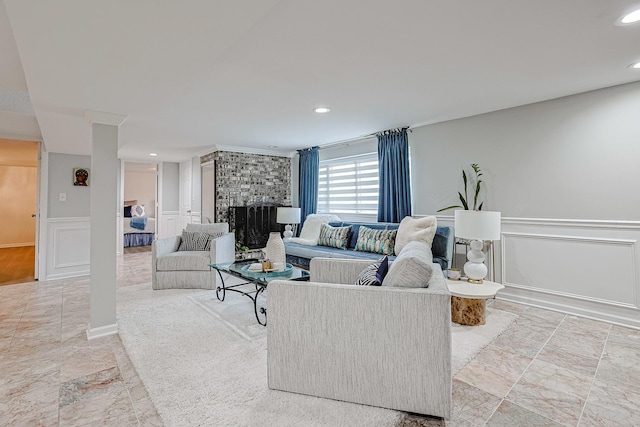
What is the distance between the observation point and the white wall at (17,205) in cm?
750

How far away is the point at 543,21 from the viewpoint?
6.18 ft

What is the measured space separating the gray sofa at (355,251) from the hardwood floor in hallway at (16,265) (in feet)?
12.9

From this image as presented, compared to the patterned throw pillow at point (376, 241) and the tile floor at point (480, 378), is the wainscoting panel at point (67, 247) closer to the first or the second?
the tile floor at point (480, 378)

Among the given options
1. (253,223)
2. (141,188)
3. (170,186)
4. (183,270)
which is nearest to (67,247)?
(183,270)

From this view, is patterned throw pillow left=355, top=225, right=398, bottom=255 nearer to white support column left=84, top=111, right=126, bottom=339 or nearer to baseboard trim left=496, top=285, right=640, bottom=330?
baseboard trim left=496, top=285, right=640, bottom=330

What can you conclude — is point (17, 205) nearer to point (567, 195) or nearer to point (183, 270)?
point (183, 270)

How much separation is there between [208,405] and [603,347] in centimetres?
296

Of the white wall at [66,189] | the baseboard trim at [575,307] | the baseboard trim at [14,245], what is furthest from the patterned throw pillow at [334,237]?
the baseboard trim at [14,245]

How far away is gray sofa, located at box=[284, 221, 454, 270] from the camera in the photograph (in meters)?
3.61

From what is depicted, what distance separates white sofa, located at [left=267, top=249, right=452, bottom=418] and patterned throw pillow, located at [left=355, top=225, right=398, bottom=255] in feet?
7.01

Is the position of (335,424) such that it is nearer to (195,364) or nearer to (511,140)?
(195,364)

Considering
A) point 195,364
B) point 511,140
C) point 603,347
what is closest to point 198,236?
point 195,364

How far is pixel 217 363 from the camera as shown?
213 cm

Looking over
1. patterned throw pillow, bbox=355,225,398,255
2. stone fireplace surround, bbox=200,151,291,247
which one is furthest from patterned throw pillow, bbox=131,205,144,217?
patterned throw pillow, bbox=355,225,398,255
